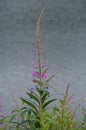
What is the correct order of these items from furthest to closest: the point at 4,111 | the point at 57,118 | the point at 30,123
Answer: the point at 4,111 → the point at 30,123 → the point at 57,118

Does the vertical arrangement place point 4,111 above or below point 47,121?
above

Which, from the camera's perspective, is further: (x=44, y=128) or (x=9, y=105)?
(x=9, y=105)

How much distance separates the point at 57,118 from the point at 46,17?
322cm

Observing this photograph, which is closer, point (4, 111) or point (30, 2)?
point (4, 111)

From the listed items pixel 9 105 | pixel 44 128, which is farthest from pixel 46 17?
pixel 44 128

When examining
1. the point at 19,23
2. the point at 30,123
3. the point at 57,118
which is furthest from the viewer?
the point at 19,23

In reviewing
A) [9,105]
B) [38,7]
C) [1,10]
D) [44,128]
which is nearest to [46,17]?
[38,7]

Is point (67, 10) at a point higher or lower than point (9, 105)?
higher

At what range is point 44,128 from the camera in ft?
6.50

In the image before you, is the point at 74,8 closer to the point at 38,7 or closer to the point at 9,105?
the point at 38,7

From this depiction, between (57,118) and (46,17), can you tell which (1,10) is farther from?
(57,118)

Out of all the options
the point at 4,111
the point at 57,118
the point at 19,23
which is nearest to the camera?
the point at 57,118

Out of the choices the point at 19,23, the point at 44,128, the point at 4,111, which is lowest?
the point at 44,128

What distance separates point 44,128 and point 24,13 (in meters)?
3.23
